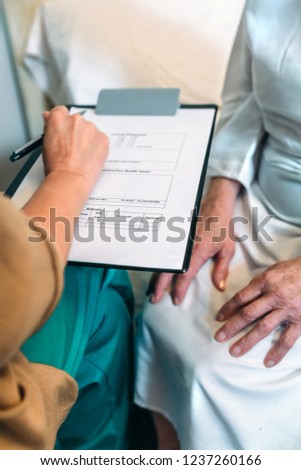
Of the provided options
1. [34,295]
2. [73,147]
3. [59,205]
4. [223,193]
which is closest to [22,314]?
[34,295]

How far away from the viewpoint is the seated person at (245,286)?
0.71m

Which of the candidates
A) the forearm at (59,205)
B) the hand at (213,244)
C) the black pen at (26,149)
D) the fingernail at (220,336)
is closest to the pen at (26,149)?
the black pen at (26,149)

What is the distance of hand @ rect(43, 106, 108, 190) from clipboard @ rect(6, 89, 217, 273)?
0.15ft

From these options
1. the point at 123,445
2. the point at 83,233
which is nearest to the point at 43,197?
the point at 83,233

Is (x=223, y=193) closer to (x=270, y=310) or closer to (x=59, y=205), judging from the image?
(x=270, y=310)

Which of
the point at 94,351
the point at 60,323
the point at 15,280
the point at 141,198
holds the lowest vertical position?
the point at 94,351

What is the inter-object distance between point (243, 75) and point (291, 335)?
0.43 m

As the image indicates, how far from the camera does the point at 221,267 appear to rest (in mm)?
807

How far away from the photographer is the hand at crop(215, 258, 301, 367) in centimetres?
71

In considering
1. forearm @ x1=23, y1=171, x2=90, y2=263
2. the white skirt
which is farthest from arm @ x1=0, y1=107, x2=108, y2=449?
the white skirt

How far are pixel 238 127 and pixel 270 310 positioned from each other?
0.33 m

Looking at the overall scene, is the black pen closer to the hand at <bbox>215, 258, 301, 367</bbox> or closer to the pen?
the pen

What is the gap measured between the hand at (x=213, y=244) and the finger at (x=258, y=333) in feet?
0.32

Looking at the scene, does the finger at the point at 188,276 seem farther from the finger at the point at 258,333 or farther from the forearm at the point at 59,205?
the forearm at the point at 59,205
